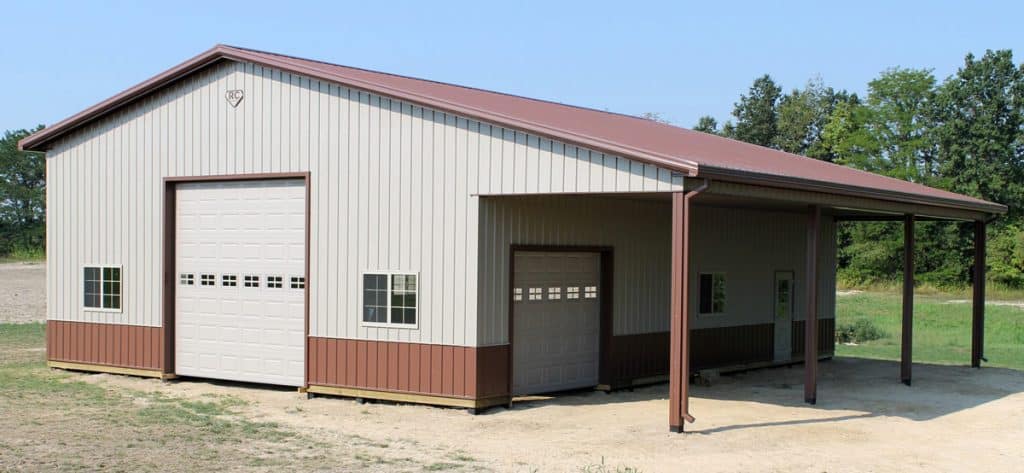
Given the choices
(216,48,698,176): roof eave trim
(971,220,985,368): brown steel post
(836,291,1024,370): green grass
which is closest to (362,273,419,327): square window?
(216,48,698,176): roof eave trim

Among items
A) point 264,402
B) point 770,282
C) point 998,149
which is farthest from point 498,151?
point 998,149

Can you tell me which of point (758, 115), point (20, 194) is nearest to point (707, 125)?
point (758, 115)

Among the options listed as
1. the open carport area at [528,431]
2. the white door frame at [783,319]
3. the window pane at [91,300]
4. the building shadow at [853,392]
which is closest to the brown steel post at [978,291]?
the building shadow at [853,392]

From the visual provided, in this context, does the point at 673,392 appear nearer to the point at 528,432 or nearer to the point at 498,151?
the point at 528,432

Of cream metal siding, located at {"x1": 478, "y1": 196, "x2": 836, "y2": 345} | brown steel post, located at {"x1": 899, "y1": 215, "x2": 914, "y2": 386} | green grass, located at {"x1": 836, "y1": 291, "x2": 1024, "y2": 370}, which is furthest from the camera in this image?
green grass, located at {"x1": 836, "y1": 291, "x2": 1024, "y2": 370}

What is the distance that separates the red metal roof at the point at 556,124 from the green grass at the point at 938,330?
4282mm

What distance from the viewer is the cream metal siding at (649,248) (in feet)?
45.1

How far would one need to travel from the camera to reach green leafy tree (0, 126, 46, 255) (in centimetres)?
5650

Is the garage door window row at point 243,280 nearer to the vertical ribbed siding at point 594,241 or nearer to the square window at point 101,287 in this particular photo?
the square window at point 101,287

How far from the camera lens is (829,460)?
10.7 metres

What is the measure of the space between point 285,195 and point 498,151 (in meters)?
3.50

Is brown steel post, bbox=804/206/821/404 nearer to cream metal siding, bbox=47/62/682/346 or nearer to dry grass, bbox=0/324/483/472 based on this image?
cream metal siding, bbox=47/62/682/346

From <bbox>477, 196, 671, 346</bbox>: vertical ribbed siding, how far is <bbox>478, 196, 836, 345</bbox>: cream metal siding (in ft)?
0.04

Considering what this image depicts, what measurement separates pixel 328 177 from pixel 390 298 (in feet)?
6.00
